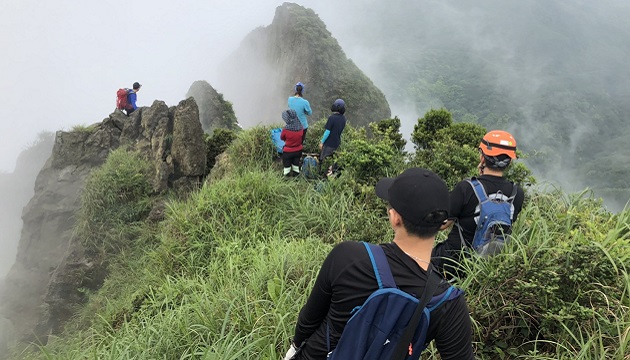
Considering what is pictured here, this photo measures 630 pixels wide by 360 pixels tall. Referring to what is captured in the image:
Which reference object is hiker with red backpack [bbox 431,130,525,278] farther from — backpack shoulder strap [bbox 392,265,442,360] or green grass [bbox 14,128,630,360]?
backpack shoulder strap [bbox 392,265,442,360]

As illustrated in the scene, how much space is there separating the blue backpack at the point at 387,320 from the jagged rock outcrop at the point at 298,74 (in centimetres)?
3470

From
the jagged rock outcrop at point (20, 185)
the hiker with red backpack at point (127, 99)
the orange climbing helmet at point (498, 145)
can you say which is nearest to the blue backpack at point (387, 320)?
the orange climbing helmet at point (498, 145)

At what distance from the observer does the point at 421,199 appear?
5.38 ft

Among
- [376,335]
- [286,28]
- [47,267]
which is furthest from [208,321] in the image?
[286,28]

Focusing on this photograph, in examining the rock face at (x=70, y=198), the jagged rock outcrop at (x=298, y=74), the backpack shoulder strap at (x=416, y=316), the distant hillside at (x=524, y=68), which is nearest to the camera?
the backpack shoulder strap at (x=416, y=316)

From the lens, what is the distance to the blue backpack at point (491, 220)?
3195mm

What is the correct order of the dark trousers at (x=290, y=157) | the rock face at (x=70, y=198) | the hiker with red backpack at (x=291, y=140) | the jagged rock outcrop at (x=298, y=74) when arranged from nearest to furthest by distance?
the hiker with red backpack at (x=291, y=140), the dark trousers at (x=290, y=157), the rock face at (x=70, y=198), the jagged rock outcrop at (x=298, y=74)

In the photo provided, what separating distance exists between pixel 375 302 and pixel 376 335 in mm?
183

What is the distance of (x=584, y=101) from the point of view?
55156 mm

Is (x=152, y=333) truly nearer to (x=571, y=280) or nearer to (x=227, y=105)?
(x=571, y=280)

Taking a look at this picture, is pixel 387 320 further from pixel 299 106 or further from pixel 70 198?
pixel 70 198

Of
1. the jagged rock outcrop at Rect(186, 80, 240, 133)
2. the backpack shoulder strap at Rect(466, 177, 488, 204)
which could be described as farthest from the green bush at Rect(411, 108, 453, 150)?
the jagged rock outcrop at Rect(186, 80, 240, 133)

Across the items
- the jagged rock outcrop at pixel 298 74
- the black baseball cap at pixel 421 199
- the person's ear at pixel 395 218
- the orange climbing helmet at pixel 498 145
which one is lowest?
the jagged rock outcrop at pixel 298 74

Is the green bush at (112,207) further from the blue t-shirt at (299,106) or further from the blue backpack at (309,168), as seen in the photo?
the blue t-shirt at (299,106)
